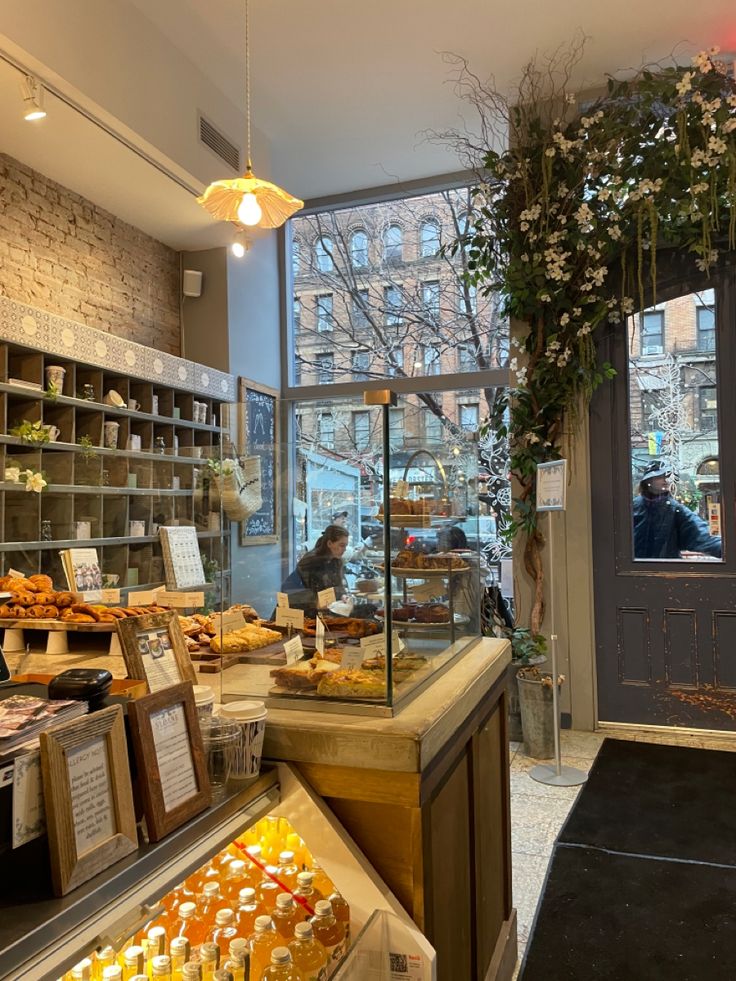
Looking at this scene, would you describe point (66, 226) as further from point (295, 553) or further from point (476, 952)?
point (476, 952)

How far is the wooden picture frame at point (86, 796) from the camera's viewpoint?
32.9 inches

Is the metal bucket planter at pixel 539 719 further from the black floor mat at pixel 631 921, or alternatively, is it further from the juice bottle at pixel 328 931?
the juice bottle at pixel 328 931

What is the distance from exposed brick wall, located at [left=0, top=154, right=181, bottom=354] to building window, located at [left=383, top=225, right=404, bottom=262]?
69.2 inches

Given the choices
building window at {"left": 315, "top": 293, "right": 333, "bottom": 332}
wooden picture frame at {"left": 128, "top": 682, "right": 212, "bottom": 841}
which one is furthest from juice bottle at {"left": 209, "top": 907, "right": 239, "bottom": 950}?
building window at {"left": 315, "top": 293, "right": 333, "bottom": 332}

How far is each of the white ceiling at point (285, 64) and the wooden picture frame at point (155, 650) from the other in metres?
3.19

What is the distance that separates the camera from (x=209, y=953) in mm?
1076

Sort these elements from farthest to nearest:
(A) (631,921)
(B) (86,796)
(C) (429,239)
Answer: (C) (429,239)
(A) (631,921)
(B) (86,796)

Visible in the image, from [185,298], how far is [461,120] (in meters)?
2.53

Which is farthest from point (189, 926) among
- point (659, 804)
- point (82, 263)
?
point (82, 263)

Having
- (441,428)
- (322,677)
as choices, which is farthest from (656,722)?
(322,677)

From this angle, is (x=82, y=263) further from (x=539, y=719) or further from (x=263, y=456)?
(x=539, y=719)

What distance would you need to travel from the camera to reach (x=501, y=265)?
4.76 metres

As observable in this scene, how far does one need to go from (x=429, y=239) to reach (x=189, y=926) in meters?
5.61

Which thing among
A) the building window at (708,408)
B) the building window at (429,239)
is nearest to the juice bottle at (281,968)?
the building window at (708,408)
